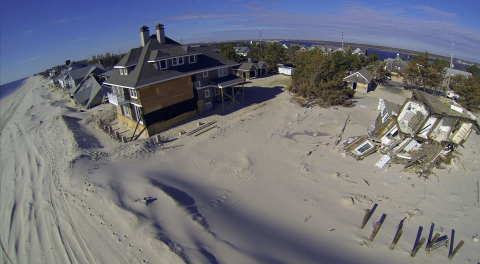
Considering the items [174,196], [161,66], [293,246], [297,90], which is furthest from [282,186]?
[297,90]

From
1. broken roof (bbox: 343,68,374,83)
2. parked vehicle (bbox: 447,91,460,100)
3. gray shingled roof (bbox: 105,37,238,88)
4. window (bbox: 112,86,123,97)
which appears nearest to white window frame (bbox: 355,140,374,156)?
gray shingled roof (bbox: 105,37,238,88)

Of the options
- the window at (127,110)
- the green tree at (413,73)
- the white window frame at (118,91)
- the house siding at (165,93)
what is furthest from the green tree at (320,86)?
the white window frame at (118,91)

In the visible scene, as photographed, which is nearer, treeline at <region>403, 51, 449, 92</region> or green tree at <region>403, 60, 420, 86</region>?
treeline at <region>403, 51, 449, 92</region>

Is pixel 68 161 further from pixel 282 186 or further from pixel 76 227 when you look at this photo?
pixel 282 186

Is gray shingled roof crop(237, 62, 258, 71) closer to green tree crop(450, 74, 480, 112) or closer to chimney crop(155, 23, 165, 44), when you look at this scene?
chimney crop(155, 23, 165, 44)

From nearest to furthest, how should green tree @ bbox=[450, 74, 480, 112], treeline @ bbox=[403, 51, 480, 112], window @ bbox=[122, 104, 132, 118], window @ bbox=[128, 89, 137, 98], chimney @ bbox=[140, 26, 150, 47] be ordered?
window @ bbox=[128, 89, 137, 98]
window @ bbox=[122, 104, 132, 118]
chimney @ bbox=[140, 26, 150, 47]
green tree @ bbox=[450, 74, 480, 112]
treeline @ bbox=[403, 51, 480, 112]

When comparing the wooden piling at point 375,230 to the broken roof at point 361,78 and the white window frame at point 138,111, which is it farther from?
the broken roof at point 361,78

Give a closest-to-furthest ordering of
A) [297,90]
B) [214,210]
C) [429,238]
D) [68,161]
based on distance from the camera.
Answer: [429,238], [214,210], [68,161], [297,90]
